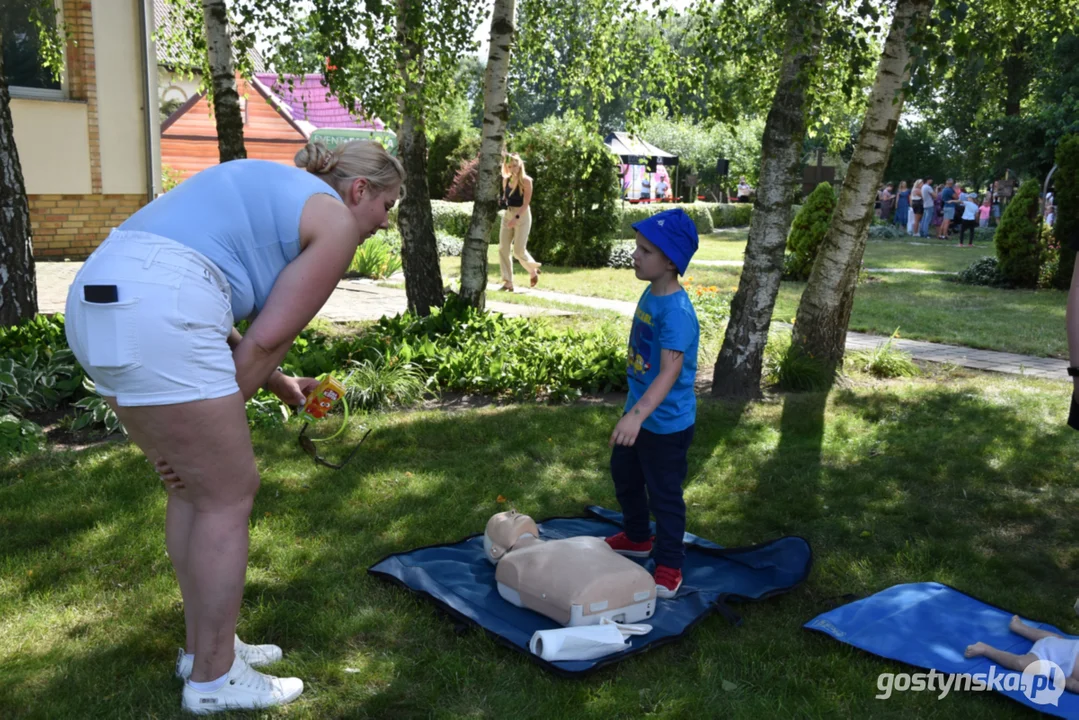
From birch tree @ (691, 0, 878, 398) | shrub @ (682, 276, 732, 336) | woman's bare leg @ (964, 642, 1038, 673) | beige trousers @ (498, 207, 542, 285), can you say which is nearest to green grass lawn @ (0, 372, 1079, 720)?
woman's bare leg @ (964, 642, 1038, 673)

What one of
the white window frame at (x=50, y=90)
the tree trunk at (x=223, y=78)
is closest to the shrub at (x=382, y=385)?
the tree trunk at (x=223, y=78)

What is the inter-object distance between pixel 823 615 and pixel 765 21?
5610 millimetres

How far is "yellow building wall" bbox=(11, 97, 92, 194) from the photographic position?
12430 mm

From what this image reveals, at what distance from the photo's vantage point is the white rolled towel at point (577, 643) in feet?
9.83

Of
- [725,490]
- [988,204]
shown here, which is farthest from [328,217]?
[988,204]

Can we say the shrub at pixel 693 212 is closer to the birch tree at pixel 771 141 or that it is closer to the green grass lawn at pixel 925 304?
the green grass lawn at pixel 925 304

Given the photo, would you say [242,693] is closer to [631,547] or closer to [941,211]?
[631,547]

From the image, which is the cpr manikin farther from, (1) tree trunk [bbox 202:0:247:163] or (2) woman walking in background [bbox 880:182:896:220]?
(2) woman walking in background [bbox 880:182:896:220]

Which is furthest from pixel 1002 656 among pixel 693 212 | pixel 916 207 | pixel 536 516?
pixel 916 207

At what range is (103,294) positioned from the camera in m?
2.22

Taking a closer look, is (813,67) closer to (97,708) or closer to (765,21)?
(765,21)

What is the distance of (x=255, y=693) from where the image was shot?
2.67 m

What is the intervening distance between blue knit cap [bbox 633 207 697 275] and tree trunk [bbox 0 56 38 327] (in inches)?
192

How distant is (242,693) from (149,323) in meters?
1.13
